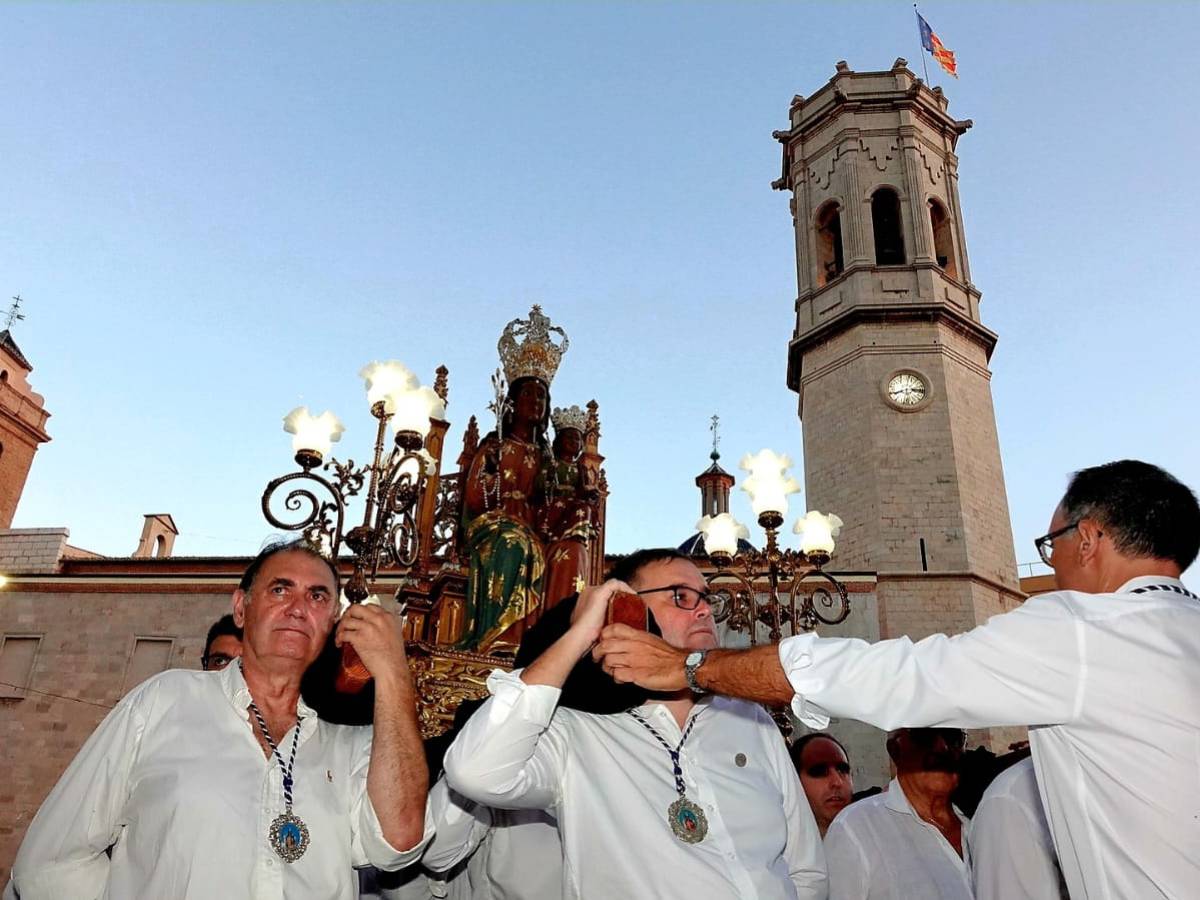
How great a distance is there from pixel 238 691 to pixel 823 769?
350cm

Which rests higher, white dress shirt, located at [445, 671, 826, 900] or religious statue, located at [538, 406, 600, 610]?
religious statue, located at [538, 406, 600, 610]

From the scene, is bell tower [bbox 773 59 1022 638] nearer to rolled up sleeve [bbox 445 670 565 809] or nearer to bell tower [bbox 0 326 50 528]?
rolled up sleeve [bbox 445 670 565 809]

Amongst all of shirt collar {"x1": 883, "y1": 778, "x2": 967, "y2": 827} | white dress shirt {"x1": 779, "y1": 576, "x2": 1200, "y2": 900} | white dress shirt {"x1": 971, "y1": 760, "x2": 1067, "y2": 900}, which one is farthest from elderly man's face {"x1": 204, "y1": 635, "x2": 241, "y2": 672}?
white dress shirt {"x1": 971, "y1": 760, "x2": 1067, "y2": 900}

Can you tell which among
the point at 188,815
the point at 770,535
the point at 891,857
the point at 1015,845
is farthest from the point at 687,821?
the point at 770,535

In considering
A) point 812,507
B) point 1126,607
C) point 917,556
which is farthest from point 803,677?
point 812,507

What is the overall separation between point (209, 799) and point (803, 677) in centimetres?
177

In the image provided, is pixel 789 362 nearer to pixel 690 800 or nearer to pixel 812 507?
pixel 812 507

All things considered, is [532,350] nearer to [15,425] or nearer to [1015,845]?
[1015,845]

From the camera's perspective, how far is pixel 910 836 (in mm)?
3900

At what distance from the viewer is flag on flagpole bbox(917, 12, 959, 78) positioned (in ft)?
94.4

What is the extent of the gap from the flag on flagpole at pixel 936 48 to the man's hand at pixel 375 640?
103 ft

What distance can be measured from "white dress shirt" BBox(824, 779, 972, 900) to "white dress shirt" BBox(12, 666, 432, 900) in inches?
80.7

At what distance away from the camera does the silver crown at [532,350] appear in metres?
9.83

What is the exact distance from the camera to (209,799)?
247 cm
